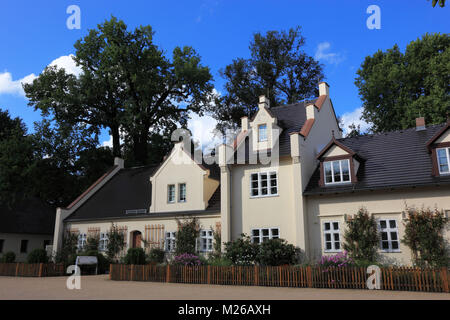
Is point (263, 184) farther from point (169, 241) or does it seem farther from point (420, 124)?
point (420, 124)

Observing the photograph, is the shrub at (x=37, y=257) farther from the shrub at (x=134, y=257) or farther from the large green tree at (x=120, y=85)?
the large green tree at (x=120, y=85)

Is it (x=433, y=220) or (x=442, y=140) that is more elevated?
(x=442, y=140)

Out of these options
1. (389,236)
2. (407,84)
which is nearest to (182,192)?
(389,236)

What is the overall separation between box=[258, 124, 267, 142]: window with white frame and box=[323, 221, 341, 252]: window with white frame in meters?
6.61

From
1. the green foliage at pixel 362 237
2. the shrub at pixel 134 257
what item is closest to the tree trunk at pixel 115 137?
the shrub at pixel 134 257

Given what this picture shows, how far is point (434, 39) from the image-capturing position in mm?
32125

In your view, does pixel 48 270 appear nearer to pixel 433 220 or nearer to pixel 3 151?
pixel 3 151

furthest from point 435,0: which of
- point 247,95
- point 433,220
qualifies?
point 247,95

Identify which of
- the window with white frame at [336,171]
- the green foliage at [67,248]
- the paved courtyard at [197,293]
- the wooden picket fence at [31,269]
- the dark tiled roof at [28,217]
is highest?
the window with white frame at [336,171]

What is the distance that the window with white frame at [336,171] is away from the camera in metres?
20.1

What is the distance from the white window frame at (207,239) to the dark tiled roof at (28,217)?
19.7 m

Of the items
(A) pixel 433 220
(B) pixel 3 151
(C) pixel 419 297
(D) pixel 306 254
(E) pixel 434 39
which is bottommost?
(C) pixel 419 297

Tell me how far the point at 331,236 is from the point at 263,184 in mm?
4941

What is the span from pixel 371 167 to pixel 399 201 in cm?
268
